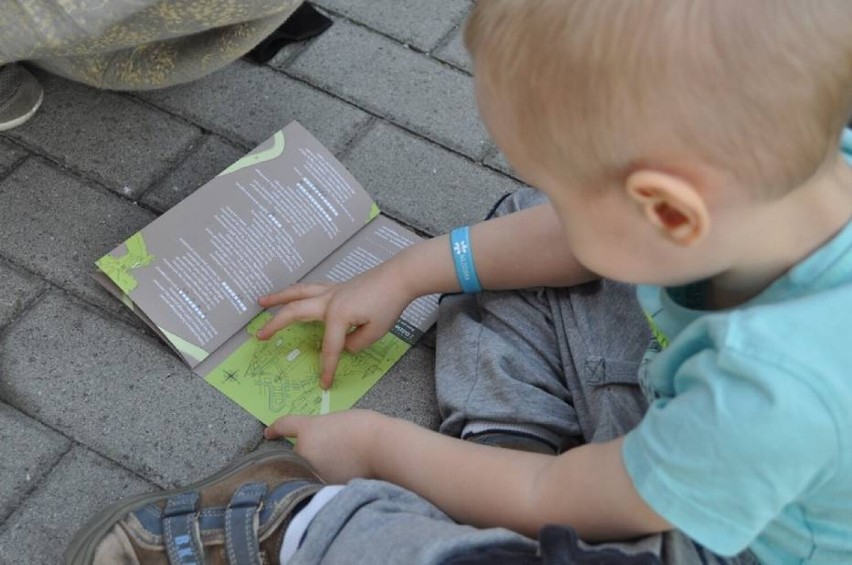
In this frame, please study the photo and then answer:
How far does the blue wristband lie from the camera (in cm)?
151

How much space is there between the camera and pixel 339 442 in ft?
4.53

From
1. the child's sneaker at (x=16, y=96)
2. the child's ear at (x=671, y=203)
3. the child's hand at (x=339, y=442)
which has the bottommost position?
the child's hand at (x=339, y=442)

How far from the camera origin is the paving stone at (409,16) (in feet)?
6.65

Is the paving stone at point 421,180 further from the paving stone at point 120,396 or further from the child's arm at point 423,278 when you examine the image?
the paving stone at point 120,396

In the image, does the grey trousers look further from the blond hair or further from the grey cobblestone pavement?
the blond hair

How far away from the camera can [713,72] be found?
0.84 metres

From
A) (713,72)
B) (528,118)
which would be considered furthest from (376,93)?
(713,72)

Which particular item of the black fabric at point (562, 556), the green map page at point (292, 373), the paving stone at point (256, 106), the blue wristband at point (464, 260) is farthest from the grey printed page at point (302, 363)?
the black fabric at point (562, 556)

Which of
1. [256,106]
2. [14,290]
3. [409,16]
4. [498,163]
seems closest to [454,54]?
[409,16]

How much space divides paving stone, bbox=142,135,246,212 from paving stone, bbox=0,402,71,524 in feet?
1.35

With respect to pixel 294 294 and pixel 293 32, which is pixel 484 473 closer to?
pixel 294 294

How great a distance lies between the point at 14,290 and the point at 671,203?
1063 mm

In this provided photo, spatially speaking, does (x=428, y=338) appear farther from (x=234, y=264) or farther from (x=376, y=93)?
(x=376, y=93)

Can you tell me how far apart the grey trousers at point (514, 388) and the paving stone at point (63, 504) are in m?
0.33
